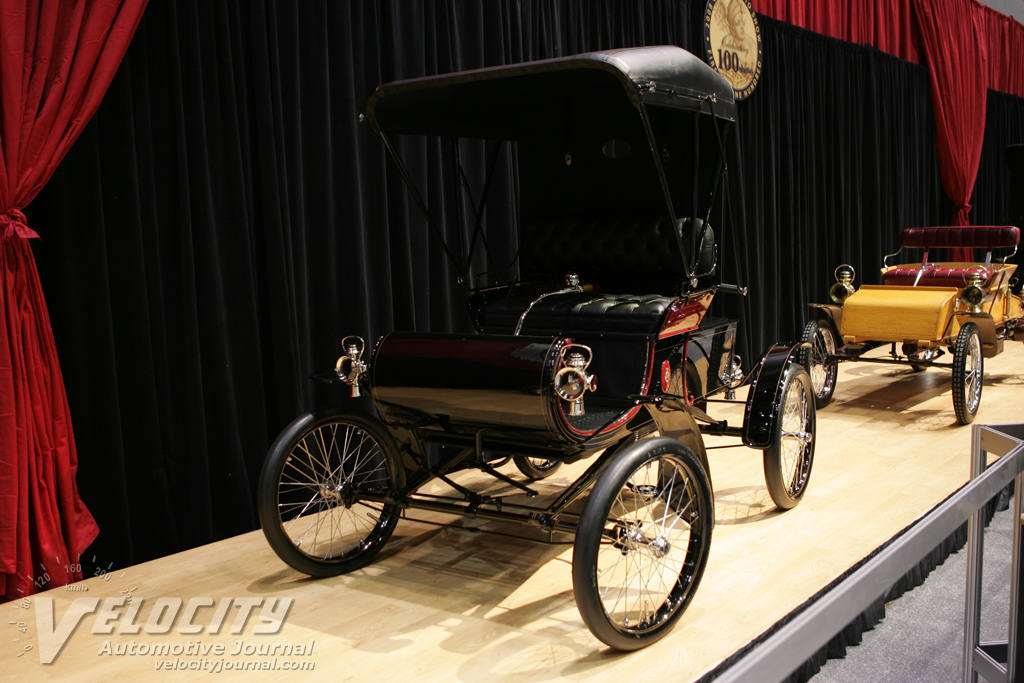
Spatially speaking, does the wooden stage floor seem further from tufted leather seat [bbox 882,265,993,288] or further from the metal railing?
tufted leather seat [bbox 882,265,993,288]

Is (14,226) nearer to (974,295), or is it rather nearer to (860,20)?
(974,295)

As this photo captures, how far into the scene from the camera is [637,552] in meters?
2.54

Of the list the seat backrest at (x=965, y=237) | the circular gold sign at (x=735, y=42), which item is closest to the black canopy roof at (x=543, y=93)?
the circular gold sign at (x=735, y=42)

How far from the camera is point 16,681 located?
2.24 meters

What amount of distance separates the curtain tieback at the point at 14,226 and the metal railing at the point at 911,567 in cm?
242

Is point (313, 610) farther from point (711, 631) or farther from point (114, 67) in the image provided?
point (114, 67)

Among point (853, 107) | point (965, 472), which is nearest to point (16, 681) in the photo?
point (965, 472)

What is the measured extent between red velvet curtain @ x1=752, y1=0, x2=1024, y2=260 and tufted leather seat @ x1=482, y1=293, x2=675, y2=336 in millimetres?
5285

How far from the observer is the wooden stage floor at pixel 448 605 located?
2.30m

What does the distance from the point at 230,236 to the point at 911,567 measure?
2839 millimetres

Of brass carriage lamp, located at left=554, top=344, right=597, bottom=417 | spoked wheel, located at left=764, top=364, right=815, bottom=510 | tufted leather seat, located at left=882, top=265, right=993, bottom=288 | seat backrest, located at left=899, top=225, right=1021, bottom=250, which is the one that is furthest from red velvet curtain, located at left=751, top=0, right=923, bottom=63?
brass carriage lamp, located at left=554, top=344, right=597, bottom=417

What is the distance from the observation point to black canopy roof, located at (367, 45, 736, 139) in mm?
2713

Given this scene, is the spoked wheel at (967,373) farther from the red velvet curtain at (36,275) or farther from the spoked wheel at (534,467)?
the red velvet curtain at (36,275)

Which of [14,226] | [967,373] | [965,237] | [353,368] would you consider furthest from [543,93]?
[965,237]
